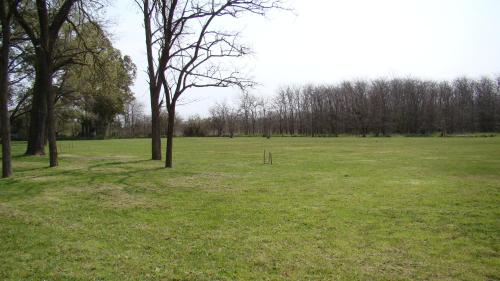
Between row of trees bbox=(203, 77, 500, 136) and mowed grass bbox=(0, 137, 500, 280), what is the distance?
80.8 metres

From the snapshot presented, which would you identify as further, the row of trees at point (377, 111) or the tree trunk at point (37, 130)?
the row of trees at point (377, 111)

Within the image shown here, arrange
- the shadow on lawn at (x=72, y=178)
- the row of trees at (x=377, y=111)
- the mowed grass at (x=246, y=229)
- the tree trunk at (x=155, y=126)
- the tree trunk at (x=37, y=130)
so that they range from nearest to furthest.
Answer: the mowed grass at (x=246, y=229)
the shadow on lawn at (x=72, y=178)
the tree trunk at (x=155, y=126)
the tree trunk at (x=37, y=130)
the row of trees at (x=377, y=111)

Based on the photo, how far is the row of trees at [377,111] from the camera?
93.1m

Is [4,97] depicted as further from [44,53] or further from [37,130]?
[37,130]

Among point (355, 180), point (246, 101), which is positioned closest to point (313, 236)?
point (355, 180)

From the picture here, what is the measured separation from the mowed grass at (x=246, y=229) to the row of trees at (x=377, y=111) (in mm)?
80843

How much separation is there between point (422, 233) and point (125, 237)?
5592mm

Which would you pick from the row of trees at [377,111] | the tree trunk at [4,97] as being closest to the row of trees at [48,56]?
the tree trunk at [4,97]

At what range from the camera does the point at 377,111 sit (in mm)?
96750

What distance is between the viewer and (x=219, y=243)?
→ 7.19 meters

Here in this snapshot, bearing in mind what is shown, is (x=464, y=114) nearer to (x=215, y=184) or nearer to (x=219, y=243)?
(x=215, y=184)

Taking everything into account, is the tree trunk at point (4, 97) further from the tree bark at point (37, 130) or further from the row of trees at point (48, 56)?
the tree bark at point (37, 130)

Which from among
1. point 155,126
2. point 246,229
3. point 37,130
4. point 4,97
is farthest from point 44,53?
point 246,229

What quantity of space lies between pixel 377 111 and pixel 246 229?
9396cm
